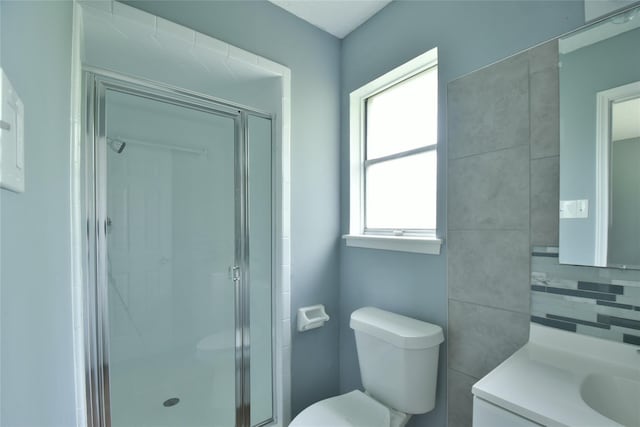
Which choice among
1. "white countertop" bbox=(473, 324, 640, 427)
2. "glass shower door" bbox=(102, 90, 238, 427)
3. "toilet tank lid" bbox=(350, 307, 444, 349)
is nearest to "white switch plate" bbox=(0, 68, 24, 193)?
"white countertop" bbox=(473, 324, 640, 427)

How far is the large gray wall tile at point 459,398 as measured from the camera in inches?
48.2

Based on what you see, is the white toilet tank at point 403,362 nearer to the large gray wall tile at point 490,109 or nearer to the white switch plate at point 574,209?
the white switch plate at point 574,209

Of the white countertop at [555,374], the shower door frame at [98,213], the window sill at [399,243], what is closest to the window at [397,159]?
the window sill at [399,243]

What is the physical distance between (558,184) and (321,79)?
139cm

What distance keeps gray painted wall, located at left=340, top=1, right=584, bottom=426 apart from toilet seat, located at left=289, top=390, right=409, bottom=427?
10.3 inches

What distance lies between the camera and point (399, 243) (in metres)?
1.48

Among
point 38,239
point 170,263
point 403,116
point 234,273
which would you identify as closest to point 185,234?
point 170,263

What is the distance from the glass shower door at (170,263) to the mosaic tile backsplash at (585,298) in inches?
60.1

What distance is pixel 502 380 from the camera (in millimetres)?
811

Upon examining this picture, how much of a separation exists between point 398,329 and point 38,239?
127 cm

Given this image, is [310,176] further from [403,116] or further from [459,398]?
[459,398]

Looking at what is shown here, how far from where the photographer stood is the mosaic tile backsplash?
0.86 m

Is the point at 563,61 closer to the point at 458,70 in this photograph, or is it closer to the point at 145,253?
the point at 458,70

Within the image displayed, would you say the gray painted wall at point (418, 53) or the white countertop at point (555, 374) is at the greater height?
the gray painted wall at point (418, 53)
